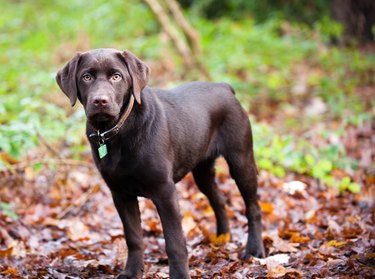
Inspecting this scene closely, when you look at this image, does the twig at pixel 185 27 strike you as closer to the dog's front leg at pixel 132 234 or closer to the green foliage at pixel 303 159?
the green foliage at pixel 303 159

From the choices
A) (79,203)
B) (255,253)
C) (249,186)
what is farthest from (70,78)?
(79,203)

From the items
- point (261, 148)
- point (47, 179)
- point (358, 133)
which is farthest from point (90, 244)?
point (358, 133)

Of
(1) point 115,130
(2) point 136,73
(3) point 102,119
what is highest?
(2) point 136,73

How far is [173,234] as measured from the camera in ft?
14.7

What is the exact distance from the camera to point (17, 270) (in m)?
4.82

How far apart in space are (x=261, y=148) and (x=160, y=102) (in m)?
3.35

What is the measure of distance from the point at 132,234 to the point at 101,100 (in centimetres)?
132

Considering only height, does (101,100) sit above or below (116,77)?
below

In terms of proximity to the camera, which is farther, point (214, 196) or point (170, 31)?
point (170, 31)

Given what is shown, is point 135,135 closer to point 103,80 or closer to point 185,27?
point 103,80

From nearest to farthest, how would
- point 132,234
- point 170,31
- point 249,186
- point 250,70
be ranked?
point 132,234 → point 249,186 → point 170,31 → point 250,70

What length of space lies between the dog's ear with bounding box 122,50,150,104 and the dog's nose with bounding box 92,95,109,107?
11.7 inches

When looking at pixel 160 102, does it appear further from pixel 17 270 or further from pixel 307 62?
pixel 307 62

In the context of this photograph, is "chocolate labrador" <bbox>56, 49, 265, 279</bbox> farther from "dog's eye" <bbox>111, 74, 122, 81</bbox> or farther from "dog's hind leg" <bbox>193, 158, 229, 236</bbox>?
"dog's hind leg" <bbox>193, 158, 229, 236</bbox>
